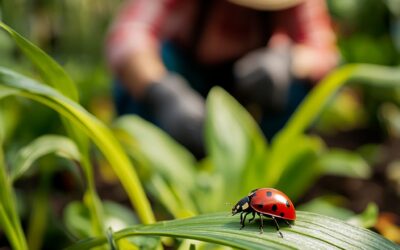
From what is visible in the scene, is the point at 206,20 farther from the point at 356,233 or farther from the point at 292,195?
the point at 356,233

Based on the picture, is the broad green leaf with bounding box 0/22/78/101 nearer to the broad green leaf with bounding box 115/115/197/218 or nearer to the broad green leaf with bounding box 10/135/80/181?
the broad green leaf with bounding box 10/135/80/181

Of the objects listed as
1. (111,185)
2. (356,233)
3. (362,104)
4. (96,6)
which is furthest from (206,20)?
(96,6)

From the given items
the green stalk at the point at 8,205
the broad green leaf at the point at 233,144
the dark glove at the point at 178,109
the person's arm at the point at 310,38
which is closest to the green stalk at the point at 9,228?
the green stalk at the point at 8,205

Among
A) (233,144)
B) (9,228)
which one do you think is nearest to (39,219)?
(233,144)

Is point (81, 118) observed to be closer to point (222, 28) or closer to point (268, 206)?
point (268, 206)

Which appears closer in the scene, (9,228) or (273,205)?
(273,205)

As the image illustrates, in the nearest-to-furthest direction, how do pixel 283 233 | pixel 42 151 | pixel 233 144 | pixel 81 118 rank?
pixel 283 233, pixel 81 118, pixel 42 151, pixel 233 144
